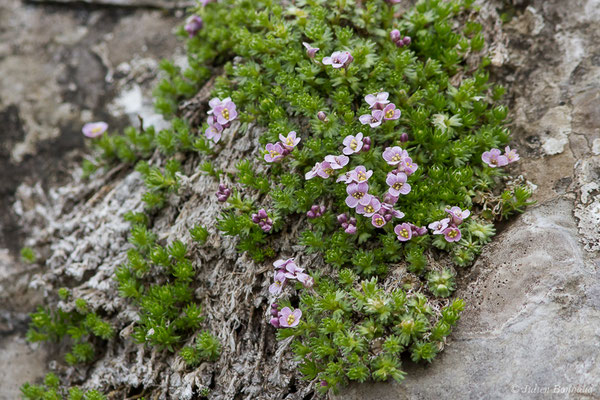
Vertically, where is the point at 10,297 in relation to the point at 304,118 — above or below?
below

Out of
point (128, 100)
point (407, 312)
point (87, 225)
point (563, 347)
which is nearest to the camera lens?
point (563, 347)

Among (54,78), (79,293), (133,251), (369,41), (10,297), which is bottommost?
(10,297)

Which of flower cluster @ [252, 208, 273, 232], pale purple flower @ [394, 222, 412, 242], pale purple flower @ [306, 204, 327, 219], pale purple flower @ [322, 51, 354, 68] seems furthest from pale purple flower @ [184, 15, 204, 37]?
pale purple flower @ [394, 222, 412, 242]

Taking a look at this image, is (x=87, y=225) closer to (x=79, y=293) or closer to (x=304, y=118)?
(x=79, y=293)

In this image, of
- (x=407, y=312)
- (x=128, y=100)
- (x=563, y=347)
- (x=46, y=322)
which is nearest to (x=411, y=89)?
(x=407, y=312)

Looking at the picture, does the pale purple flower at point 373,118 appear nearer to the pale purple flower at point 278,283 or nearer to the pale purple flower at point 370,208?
the pale purple flower at point 370,208

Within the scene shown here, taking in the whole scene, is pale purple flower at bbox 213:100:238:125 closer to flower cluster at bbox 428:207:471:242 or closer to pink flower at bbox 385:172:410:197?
pink flower at bbox 385:172:410:197
